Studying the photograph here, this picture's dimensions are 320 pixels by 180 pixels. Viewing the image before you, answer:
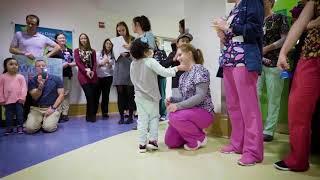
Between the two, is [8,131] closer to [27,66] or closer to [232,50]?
[27,66]

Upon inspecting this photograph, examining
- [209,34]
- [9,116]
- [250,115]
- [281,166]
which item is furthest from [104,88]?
[281,166]

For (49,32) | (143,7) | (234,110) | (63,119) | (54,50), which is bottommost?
(63,119)

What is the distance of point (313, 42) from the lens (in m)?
1.74

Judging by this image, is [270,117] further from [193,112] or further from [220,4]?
[220,4]

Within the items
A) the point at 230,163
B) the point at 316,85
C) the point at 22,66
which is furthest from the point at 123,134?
the point at 316,85

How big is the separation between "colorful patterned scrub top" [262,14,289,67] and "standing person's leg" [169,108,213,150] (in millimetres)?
768

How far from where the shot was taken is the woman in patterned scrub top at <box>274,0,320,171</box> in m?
1.72

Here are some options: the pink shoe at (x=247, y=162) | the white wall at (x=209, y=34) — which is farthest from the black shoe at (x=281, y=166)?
the white wall at (x=209, y=34)

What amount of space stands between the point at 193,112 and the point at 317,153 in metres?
0.97

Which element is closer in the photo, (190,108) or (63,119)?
(190,108)

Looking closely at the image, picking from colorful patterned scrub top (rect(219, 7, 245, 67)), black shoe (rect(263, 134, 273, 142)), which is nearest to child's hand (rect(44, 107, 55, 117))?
colorful patterned scrub top (rect(219, 7, 245, 67))

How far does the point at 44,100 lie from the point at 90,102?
903mm

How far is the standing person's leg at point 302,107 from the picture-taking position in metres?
1.72

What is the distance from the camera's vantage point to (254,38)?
6.63 ft
